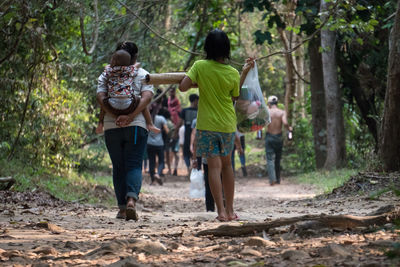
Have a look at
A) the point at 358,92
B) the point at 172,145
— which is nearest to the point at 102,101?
the point at 358,92

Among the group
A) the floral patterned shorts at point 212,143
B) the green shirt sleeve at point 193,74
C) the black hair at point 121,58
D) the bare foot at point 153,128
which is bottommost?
the floral patterned shorts at point 212,143

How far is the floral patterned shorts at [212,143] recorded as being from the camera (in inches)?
249

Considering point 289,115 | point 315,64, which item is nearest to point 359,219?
point 315,64

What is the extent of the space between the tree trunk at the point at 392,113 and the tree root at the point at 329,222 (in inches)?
160

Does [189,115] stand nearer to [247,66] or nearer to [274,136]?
[274,136]

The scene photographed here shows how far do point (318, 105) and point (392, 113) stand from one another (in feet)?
27.5

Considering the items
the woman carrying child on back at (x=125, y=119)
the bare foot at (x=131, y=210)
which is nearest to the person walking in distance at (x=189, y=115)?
the woman carrying child on back at (x=125, y=119)

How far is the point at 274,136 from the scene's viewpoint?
14.8m

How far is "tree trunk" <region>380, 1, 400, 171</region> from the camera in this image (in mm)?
8391

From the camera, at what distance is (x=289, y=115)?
21.1m

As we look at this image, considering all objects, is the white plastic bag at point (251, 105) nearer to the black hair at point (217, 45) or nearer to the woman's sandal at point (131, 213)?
the black hair at point (217, 45)

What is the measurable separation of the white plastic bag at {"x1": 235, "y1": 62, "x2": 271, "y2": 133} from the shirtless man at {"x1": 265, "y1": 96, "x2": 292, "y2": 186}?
7503mm

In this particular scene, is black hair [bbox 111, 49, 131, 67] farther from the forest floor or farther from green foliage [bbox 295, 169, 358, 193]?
green foliage [bbox 295, 169, 358, 193]

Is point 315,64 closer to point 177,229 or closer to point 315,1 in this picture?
point 315,1
